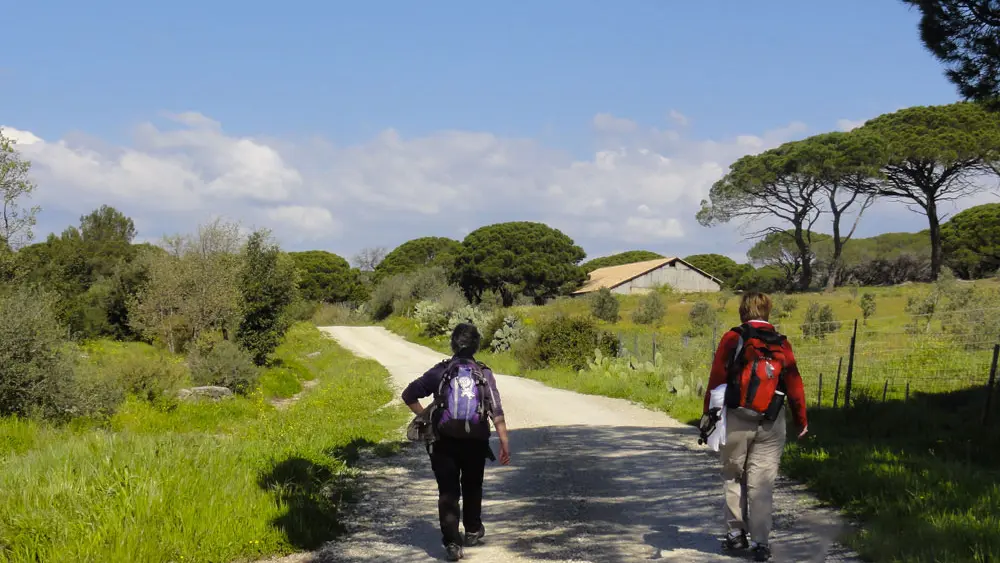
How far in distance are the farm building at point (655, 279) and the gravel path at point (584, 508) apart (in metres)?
56.7

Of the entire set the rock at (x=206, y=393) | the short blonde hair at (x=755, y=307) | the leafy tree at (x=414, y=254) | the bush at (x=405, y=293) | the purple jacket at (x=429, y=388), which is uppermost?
the leafy tree at (x=414, y=254)

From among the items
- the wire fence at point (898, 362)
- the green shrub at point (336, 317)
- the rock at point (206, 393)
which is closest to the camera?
the wire fence at point (898, 362)

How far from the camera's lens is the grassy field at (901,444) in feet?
18.5

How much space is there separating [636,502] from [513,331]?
23.6m

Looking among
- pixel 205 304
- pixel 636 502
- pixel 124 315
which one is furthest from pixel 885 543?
pixel 124 315

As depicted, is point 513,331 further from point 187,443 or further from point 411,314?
point 411,314

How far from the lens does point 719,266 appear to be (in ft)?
303

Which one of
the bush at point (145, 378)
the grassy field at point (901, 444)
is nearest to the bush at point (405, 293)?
the bush at point (145, 378)

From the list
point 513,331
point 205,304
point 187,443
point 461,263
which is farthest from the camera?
point 461,263

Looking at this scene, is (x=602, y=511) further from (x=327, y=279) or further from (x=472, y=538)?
(x=327, y=279)

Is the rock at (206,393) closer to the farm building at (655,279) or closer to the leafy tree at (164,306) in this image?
the leafy tree at (164,306)

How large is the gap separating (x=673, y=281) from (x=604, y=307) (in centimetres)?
2918

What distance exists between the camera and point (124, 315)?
32.0 meters

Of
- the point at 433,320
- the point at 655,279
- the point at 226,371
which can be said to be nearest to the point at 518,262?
the point at 655,279
